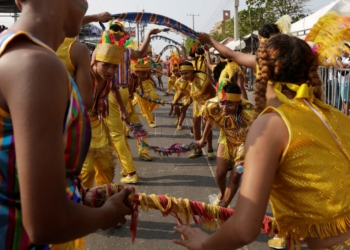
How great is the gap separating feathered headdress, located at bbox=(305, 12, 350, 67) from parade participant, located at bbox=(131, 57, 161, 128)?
688 cm

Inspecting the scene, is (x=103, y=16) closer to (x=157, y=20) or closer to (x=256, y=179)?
(x=157, y=20)

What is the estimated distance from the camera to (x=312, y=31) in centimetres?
209

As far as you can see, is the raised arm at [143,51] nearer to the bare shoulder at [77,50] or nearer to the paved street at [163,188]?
the bare shoulder at [77,50]

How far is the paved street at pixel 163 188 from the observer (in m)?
3.62

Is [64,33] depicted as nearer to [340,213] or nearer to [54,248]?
[54,248]

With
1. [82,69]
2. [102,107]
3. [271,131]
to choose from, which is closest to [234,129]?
[102,107]

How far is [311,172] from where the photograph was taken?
1471 millimetres

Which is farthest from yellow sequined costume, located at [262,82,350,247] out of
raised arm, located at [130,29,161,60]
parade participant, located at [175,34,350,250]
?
raised arm, located at [130,29,161,60]

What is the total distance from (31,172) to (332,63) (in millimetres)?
1600

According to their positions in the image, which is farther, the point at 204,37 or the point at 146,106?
the point at 146,106

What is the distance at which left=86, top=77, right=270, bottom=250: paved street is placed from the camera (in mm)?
3621

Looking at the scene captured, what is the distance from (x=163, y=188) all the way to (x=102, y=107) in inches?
66.7

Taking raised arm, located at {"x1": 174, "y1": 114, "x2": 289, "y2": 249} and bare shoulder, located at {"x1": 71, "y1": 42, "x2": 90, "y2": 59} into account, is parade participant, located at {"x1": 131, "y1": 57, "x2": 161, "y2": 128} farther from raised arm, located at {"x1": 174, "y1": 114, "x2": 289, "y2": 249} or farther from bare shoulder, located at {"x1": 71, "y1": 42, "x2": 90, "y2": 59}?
raised arm, located at {"x1": 174, "y1": 114, "x2": 289, "y2": 249}

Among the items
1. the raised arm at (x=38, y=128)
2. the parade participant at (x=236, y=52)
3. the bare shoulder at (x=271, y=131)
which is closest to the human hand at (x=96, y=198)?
the raised arm at (x=38, y=128)
